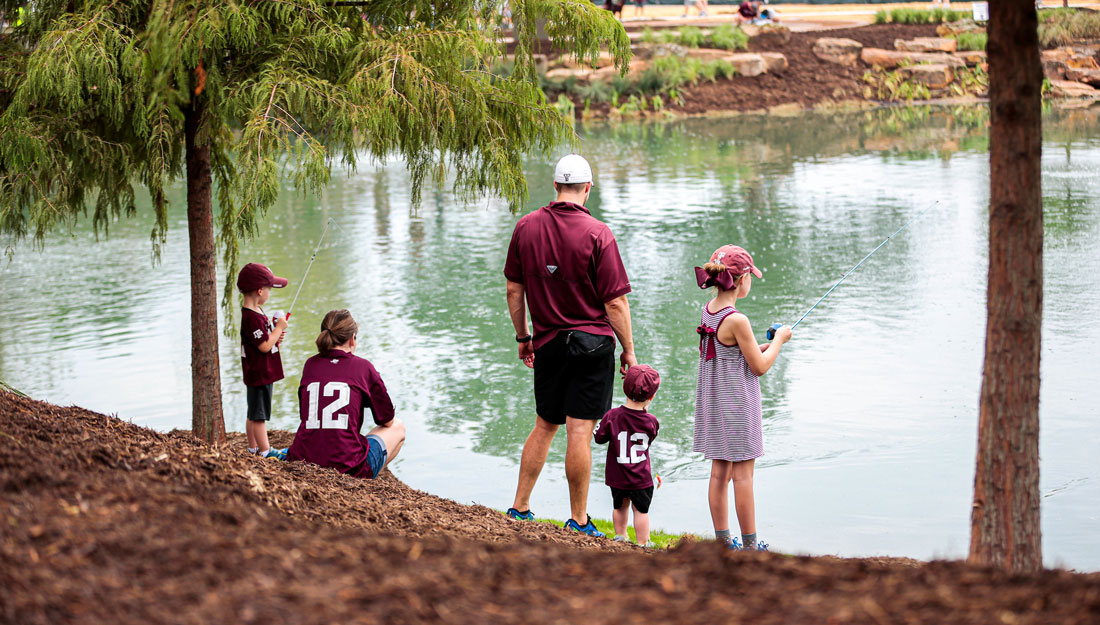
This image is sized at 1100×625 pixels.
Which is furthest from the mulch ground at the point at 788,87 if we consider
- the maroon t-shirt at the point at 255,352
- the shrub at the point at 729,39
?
the maroon t-shirt at the point at 255,352

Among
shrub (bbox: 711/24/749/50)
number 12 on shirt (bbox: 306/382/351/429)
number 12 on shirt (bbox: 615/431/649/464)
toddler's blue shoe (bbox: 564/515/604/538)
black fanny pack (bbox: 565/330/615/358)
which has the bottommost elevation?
toddler's blue shoe (bbox: 564/515/604/538)

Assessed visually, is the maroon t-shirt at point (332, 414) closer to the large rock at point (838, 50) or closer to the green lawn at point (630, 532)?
the green lawn at point (630, 532)

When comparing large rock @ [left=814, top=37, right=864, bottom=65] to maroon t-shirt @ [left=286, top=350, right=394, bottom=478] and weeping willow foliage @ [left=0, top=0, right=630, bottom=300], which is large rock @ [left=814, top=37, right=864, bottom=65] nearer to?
weeping willow foliage @ [left=0, top=0, right=630, bottom=300]

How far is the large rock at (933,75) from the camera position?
3353 centimetres

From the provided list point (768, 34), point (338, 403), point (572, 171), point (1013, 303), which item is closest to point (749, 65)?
point (768, 34)

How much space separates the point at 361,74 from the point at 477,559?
9.69 feet

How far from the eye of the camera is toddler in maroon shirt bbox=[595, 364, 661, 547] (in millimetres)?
5227

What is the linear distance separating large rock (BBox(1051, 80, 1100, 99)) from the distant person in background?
30.1 metres

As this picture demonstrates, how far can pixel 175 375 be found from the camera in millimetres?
9172

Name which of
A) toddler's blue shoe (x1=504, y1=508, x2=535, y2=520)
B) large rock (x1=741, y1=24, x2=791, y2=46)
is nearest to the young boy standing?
toddler's blue shoe (x1=504, y1=508, x2=535, y2=520)

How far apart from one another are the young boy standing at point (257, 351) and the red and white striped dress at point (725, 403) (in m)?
2.66

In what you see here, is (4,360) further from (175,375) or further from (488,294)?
(488,294)

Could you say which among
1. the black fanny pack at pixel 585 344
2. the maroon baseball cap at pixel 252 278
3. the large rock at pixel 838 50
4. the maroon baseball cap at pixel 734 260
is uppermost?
the large rock at pixel 838 50

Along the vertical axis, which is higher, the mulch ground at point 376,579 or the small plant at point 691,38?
the small plant at point 691,38
